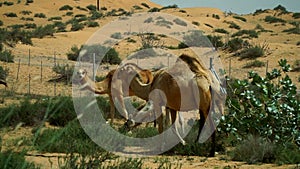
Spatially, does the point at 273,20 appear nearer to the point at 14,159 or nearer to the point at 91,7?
the point at 91,7

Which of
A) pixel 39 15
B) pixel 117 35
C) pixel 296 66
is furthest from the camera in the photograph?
pixel 39 15

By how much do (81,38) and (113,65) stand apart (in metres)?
14.3

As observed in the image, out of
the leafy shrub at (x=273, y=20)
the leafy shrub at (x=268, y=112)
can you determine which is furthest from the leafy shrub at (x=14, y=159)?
the leafy shrub at (x=273, y=20)

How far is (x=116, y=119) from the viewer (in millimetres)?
16672

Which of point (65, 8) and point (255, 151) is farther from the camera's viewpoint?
point (65, 8)

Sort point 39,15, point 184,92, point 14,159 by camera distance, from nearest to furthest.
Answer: point 14,159 < point 184,92 < point 39,15

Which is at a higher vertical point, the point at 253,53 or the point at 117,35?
the point at 117,35

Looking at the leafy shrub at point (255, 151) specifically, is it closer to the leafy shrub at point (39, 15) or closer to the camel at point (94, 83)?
the camel at point (94, 83)

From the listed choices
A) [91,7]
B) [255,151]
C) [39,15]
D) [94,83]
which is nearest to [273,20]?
[39,15]

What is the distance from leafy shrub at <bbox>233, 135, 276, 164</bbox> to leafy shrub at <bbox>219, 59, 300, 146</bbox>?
398 mm

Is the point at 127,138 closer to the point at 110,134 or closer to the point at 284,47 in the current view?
the point at 110,134

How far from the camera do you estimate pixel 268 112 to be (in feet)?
32.7

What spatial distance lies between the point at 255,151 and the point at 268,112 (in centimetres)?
86

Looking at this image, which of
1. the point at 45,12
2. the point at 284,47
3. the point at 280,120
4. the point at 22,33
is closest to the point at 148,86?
the point at 280,120
